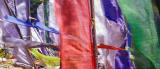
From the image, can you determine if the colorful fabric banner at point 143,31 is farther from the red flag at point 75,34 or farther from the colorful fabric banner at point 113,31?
the red flag at point 75,34

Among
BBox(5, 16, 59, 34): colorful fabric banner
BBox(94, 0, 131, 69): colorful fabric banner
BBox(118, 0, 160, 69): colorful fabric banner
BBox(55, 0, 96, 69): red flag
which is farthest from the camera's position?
BBox(5, 16, 59, 34): colorful fabric banner

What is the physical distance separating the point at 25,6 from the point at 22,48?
197cm

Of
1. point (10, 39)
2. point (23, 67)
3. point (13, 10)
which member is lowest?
point (23, 67)

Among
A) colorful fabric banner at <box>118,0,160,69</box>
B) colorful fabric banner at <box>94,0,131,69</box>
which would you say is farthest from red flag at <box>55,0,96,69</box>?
colorful fabric banner at <box>94,0,131,69</box>

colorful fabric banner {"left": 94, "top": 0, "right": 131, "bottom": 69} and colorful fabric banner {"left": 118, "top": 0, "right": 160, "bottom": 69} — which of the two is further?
colorful fabric banner {"left": 94, "top": 0, "right": 131, "bottom": 69}

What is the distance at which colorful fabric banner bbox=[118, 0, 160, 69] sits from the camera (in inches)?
315

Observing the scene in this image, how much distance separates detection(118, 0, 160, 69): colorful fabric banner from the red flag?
1390 mm

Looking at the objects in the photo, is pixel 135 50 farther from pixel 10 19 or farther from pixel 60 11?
pixel 10 19

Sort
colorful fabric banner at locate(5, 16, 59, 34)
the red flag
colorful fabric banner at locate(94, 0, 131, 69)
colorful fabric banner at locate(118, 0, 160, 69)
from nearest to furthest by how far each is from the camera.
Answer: the red flag < colorful fabric banner at locate(118, 0, 160, 69) < colorful fabric banner at locate(94, 0, 131, 69) < colorful fabric banner at locate(5, 16, 59, 34)

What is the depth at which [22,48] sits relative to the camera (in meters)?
11.2

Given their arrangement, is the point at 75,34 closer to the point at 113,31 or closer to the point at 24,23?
the point at 113,31

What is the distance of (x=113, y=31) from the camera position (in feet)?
30.8

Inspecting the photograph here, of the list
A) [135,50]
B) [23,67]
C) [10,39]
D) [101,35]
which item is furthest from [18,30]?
[135,50]

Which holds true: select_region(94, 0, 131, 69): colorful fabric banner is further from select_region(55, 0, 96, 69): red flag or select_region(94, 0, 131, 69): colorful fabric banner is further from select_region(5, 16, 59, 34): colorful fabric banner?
select_region(5, 16, 59, 34): colorful fabric banner
